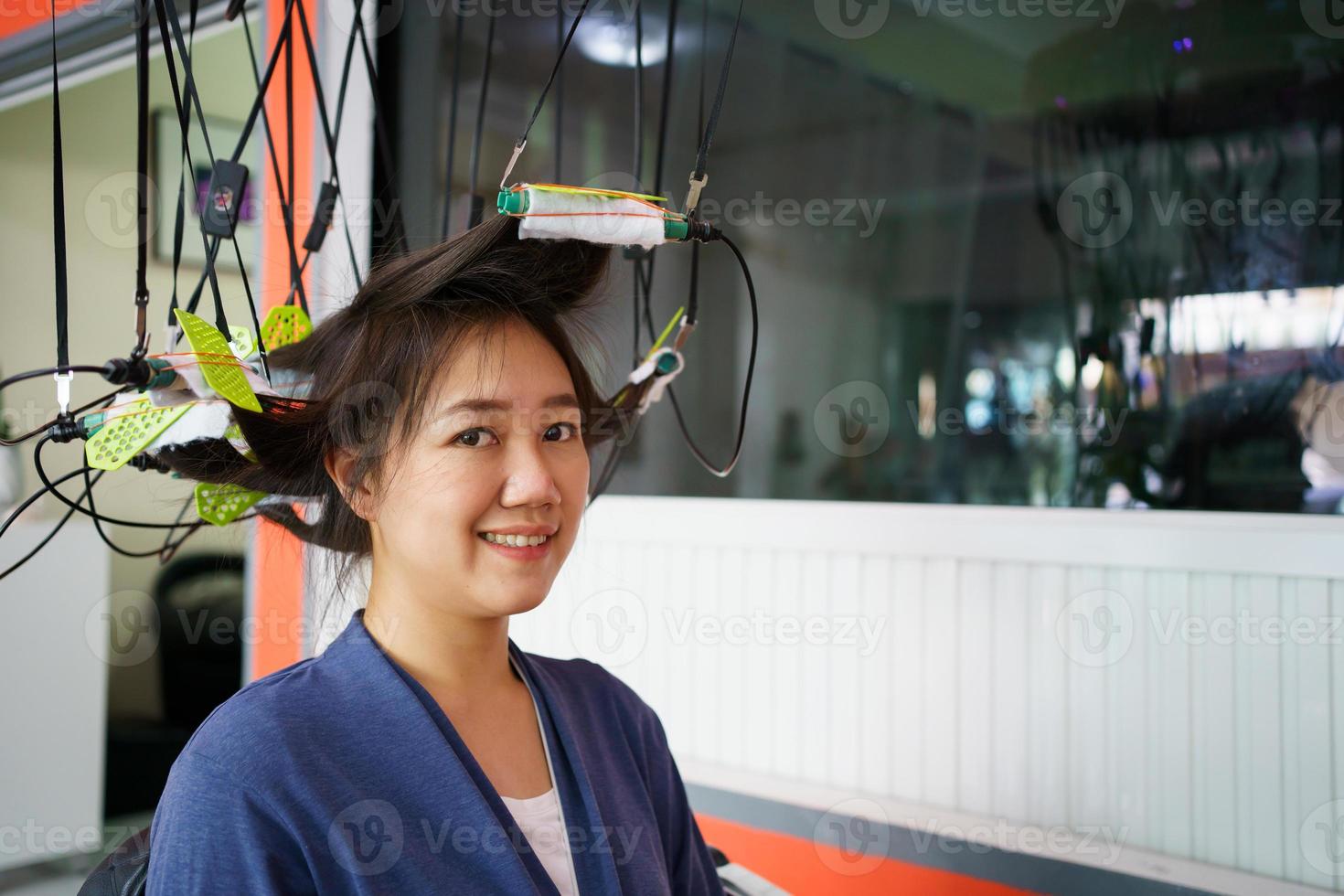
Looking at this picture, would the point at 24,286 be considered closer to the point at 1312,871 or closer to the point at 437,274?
the point at 437,274

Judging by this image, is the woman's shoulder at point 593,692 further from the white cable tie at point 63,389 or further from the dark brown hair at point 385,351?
the white cable tie at point 63,389

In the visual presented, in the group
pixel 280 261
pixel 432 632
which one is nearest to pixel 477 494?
pixel 432 632

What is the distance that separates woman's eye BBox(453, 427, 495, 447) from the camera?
88 centimetres

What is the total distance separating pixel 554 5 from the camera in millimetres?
2107

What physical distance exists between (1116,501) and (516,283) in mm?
904

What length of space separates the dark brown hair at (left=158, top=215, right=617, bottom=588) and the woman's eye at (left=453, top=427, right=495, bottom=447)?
0.13 feet

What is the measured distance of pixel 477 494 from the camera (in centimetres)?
86

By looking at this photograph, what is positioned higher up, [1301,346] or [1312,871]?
[1301,346]

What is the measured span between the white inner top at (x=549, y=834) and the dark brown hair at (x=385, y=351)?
30 centimetres

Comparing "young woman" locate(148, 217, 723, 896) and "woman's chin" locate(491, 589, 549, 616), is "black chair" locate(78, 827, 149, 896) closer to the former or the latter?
"young woman" locate(148, 217, 723, 896)

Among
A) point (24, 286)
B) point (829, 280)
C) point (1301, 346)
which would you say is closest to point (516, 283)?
point (829, 280)

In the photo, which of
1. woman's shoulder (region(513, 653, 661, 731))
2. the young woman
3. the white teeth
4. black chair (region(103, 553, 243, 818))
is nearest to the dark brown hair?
the young woman

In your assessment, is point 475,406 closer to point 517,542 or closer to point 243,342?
point 517,542

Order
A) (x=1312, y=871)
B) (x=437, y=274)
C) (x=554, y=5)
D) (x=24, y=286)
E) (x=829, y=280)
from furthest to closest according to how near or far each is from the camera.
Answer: (x=24, y=286)
(x=554, y=5)
(x=829, y=280)
(x=1312, y=871)
(x=437, y=274)
